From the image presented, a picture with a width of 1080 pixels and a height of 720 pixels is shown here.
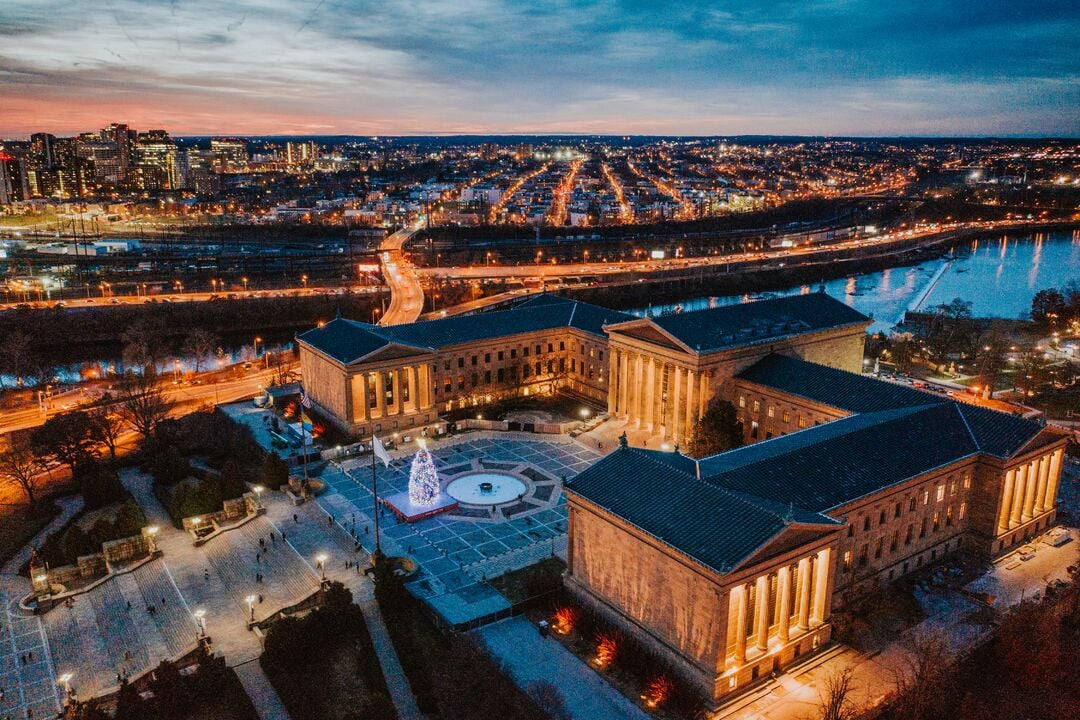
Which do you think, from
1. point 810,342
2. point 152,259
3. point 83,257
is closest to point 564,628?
point 810,342

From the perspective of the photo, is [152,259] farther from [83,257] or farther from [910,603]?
[910,603]

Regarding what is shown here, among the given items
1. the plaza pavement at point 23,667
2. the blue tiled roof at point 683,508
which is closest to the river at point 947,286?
the blue tiled roof at point 683,508

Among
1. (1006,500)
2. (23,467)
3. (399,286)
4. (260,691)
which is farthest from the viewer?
(399,286)

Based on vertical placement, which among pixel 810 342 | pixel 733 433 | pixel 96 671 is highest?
pixel 810 342

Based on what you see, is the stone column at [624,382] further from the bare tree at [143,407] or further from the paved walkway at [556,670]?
the bare tree at [143,407]

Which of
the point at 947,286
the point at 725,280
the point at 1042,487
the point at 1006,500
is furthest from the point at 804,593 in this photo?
the point at 947,286

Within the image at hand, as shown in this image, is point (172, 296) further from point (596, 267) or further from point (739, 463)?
point (739, 463)
